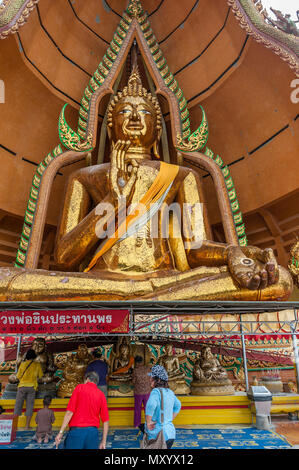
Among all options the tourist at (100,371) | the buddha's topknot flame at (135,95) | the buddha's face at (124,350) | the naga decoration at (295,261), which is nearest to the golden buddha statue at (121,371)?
the buddha's face at (124,350)

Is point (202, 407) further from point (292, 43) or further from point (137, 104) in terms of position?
point (292, 43)

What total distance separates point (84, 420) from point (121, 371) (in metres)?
2.00

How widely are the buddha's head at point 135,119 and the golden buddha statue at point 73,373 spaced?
Answer: 9.13 ft

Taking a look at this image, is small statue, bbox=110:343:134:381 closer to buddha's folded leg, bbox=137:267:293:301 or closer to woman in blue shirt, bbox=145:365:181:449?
buddha's folded leg, bbox=137:267:293:301

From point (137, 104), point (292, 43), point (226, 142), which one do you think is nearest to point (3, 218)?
point (137, 104)

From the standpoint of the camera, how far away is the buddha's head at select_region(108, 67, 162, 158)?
491 centimetres

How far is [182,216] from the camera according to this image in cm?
473

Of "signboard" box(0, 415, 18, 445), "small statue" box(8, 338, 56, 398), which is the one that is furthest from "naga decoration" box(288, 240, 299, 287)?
"signboard" box(0, 415, 18, 445)

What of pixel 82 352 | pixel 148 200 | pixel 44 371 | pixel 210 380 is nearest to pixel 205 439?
pixel 210 380

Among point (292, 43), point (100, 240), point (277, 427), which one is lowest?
point (277, 427)

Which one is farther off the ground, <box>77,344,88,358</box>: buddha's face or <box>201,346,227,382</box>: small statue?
<box>77,344,88,358</box>: buddha's face

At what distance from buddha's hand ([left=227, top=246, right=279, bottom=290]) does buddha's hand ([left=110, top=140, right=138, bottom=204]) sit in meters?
1.34

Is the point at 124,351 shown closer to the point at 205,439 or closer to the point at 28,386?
the point at 28,386
